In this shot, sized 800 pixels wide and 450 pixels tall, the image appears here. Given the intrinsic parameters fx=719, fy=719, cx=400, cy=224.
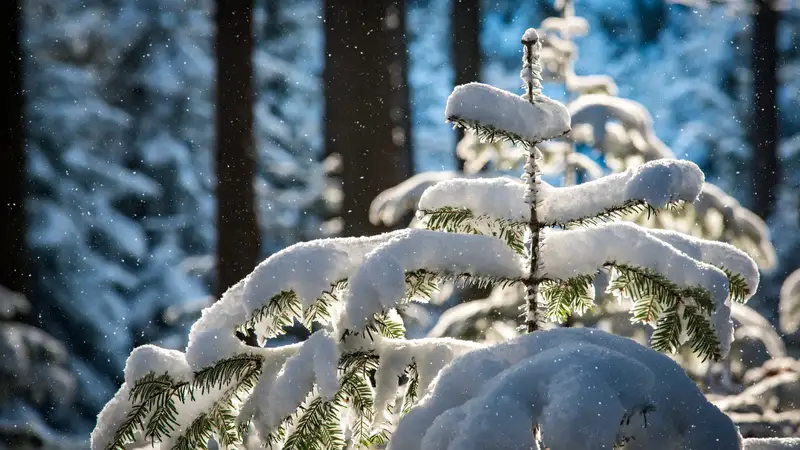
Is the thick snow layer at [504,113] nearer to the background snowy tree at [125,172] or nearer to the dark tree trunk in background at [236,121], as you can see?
the dark tree trunk in background at [236,121]

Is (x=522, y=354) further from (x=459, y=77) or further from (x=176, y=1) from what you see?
(x=176, y=1)

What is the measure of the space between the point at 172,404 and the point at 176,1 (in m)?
12.0

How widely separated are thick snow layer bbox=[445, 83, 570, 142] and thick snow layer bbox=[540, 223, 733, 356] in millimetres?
256

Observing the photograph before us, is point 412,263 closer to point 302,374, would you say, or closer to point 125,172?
point 302,374

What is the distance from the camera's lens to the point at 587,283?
1.59 m

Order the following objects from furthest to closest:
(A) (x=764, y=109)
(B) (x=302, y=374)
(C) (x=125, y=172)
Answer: (C) (x=125, y=172) → (A) (x=764, y=109) → (B) (x=302, y=374)

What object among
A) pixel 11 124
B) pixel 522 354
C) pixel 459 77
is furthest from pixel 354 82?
pixel 522 354

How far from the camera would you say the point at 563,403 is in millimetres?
1121

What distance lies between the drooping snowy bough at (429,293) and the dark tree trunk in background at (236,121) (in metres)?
5.38

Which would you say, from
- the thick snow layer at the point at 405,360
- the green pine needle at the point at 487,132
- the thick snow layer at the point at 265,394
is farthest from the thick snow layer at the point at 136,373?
the green pine needle at the point at 487,132

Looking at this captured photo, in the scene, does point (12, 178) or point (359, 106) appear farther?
point (359, 106)

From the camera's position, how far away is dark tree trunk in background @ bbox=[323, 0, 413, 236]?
7.65 meters

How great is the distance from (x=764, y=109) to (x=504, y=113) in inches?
477

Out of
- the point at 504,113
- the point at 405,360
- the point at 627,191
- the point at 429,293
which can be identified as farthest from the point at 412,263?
the point at 627,191
